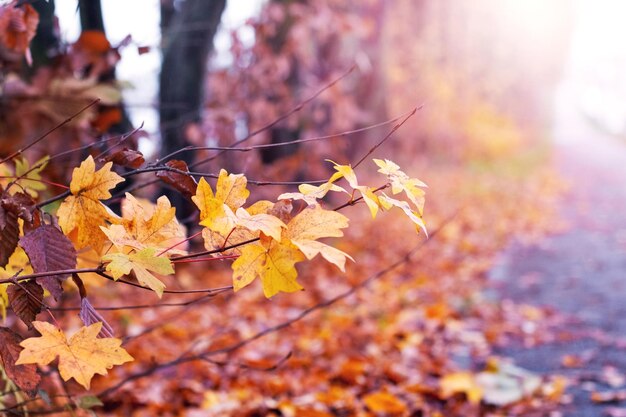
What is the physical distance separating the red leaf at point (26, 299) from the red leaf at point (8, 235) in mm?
77

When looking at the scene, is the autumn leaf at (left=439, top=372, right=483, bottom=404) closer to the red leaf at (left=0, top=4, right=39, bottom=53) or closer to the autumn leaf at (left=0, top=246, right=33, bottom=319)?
the autumn leaf at (left=0, top=246, right=33, bottom=319)

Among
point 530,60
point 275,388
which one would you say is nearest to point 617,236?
point 275,388

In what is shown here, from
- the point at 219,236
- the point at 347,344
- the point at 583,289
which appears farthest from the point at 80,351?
the point at 583,289

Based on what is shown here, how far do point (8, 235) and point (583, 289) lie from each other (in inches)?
177

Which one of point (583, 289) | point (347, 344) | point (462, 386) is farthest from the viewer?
point (583, 289)

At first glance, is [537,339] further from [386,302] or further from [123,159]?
[123,159]

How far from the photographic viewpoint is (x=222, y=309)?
176 inches

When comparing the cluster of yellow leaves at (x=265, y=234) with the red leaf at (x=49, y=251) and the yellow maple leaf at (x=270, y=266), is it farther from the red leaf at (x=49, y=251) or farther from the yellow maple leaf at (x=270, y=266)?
the red leaf at (x=49, y=251)

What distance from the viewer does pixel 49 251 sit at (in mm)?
967

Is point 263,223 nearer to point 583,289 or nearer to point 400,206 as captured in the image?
point 400,206

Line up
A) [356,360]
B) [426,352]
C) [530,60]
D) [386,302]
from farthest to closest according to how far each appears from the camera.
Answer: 1. [530,60]
2. [386,302]
3. [426,352]
4. [356,360]

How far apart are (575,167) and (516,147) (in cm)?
229

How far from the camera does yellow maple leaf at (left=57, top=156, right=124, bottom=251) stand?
Result: 99 centimetres

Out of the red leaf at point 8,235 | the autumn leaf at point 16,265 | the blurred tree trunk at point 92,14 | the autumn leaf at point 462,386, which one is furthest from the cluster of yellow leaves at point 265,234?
the blurred tree trunk at point 92,14
